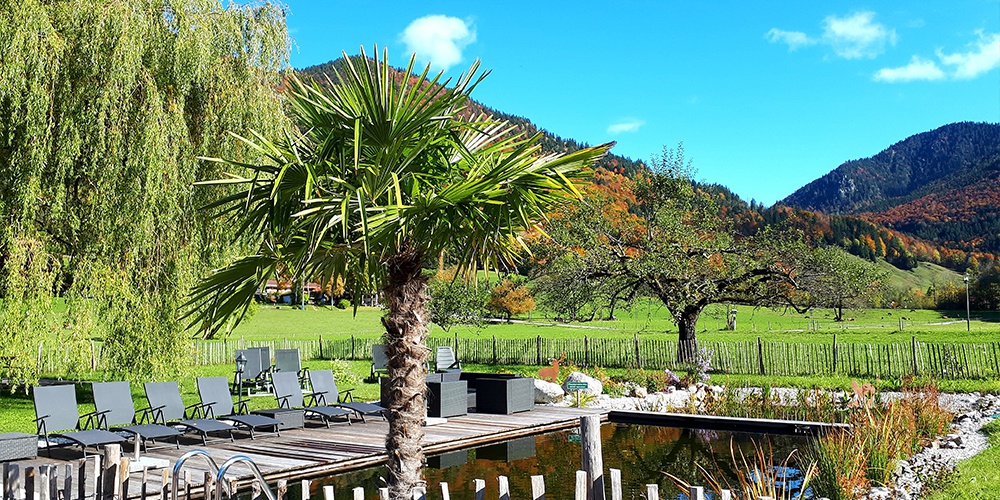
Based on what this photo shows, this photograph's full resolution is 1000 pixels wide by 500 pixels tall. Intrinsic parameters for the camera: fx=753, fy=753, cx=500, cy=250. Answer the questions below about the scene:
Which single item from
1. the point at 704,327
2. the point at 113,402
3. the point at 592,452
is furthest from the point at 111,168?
the point at 704,327

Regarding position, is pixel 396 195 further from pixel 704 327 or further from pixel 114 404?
pixel 704 327

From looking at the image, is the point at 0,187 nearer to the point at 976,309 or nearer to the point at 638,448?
the point at 638,448

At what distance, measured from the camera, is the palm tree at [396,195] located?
499 centimetres

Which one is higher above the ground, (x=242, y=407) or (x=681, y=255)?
(x=681, y=255)

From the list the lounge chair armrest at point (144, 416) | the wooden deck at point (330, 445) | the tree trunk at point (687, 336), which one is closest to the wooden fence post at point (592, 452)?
the wooden deck at point (330, 445)

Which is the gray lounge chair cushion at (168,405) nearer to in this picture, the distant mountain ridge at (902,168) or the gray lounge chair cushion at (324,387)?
the gray lounge chair cushion at (324,387)

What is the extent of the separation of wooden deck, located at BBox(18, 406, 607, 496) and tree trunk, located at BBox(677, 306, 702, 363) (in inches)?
320

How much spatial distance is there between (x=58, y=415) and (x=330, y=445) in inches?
125

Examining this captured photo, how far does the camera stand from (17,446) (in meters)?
8.15

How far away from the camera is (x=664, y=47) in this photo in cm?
2491

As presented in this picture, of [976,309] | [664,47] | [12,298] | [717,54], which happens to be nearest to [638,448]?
[12,298]

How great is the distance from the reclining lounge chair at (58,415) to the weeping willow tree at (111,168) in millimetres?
2490

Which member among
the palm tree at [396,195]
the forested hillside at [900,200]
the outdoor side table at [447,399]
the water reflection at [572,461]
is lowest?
the water reflection at [572,461]

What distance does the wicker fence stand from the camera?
57.1ft
